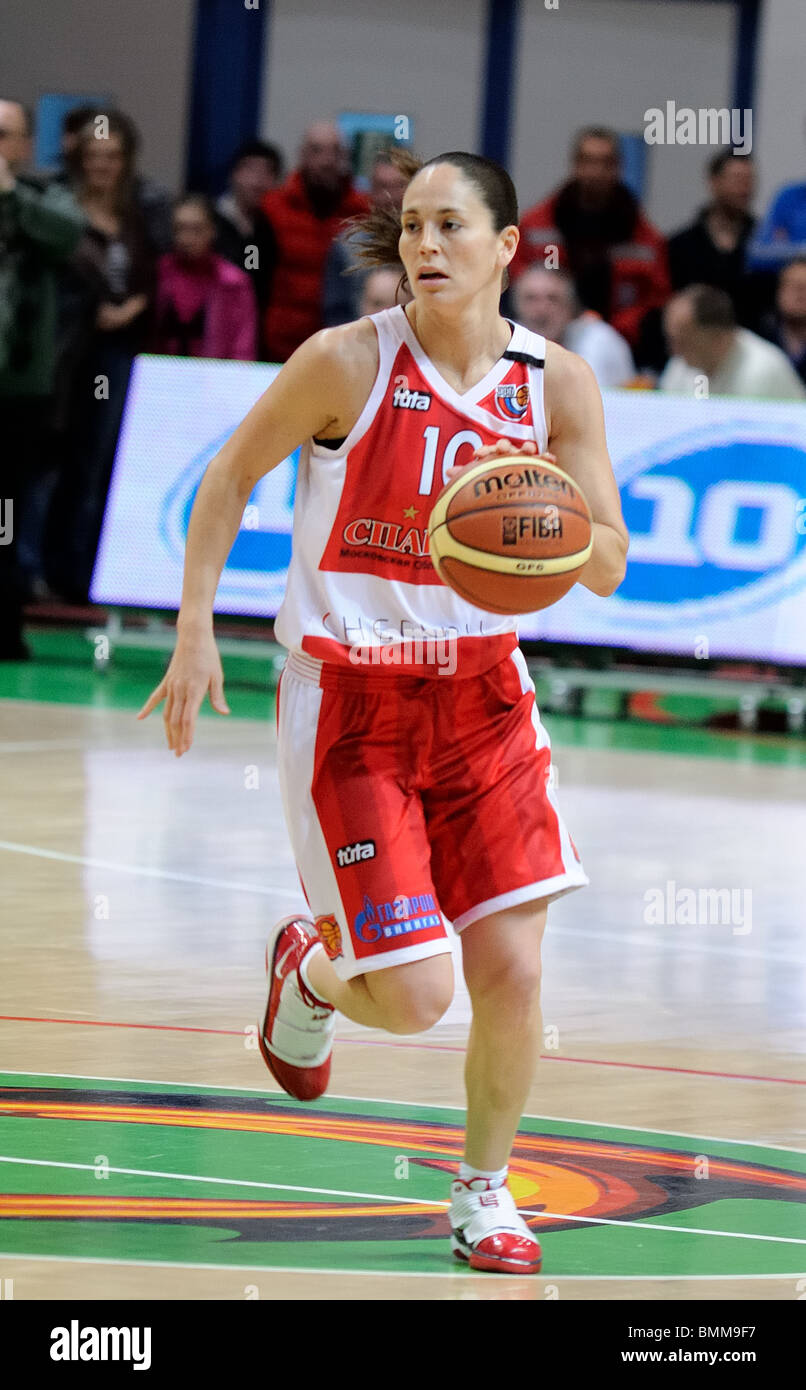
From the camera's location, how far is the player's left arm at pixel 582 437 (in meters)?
5.20

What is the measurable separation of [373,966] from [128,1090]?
1.31 m

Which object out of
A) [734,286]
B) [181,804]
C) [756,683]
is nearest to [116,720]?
[181,804]

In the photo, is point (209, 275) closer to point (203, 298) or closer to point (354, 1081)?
point (203, 298)

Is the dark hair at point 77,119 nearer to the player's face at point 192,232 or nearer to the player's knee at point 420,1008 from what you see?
the player's face at point 192,232

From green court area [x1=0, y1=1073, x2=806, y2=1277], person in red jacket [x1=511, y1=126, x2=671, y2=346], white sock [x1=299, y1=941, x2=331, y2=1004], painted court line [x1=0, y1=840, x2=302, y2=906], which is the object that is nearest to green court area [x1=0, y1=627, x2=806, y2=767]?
person in red jacket [x1=511, y1=126, x2=671, y2=346]

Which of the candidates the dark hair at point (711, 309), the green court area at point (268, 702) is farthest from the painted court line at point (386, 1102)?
the dark hair at point (711, 309)

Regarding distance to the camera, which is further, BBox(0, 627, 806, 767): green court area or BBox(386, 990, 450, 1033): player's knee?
BBox(0, 627, 806, 767): green court area

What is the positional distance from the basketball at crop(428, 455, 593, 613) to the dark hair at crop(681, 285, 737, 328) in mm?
9060

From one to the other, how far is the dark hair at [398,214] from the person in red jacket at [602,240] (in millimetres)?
9741

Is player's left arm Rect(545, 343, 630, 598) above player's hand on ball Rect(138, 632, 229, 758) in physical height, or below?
above

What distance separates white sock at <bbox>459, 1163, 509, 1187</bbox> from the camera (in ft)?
16.4

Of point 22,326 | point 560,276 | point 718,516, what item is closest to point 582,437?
point 718,516

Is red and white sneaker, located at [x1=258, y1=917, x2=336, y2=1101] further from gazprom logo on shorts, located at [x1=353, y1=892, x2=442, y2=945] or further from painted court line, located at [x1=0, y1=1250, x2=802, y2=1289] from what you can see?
painted court line, located at [x1=0, y1=1250, x2=802, y2=1289]

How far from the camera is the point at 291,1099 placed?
6.21m
